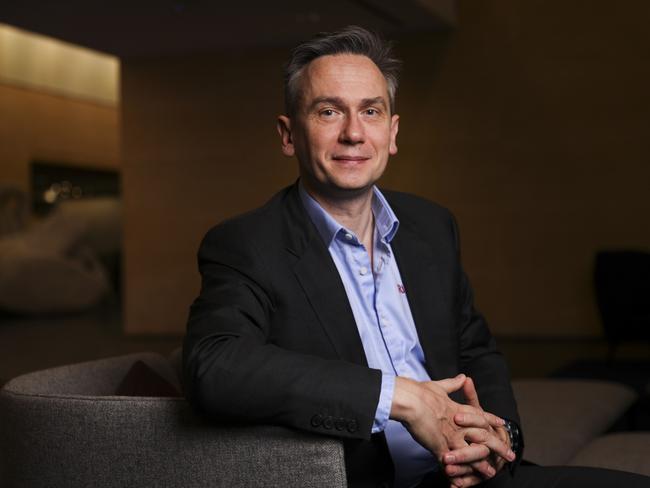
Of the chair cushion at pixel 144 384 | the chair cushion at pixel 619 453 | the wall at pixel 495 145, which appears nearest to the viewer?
the chair cushion at pixel 144 384

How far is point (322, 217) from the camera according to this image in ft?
6.36

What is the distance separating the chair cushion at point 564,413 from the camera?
9.64 ft

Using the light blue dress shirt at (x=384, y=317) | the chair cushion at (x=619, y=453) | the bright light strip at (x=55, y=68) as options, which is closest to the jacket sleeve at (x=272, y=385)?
the light blue dress shirt at (x=384, y=317)

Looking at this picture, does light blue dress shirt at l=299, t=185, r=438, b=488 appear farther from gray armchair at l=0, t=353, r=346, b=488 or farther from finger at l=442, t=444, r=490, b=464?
gray armchair at l=0, t=353, r=346, b=488

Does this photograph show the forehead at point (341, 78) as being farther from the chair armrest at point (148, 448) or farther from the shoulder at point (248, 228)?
the chair armrest at point (148, 448)

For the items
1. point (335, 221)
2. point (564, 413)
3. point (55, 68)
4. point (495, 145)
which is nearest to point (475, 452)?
point (335, 221)

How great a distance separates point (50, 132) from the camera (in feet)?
35.7

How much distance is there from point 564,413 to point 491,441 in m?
1.74

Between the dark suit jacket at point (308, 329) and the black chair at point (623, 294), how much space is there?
4.77 metres

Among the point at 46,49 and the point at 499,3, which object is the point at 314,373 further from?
the point at 46,49

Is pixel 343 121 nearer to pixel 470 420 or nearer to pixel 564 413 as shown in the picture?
pixel 470 420

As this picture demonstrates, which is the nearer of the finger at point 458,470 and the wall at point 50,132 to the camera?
the finger at point 458,470

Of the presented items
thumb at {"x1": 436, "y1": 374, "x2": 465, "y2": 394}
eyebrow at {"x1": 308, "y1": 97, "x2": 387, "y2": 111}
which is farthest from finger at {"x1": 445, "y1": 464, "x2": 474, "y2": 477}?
eyebrow at {"x1": 308, "y1": 97, "x2": 387, "y2": 111}

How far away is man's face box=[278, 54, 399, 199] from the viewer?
6.22 feet
